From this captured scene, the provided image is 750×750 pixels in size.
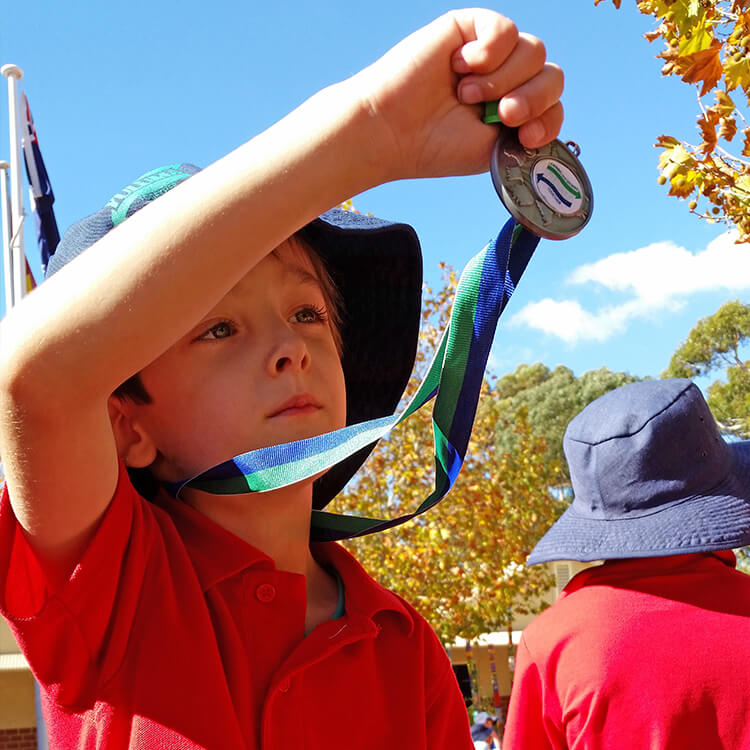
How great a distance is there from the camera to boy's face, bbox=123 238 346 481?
5.90 ft

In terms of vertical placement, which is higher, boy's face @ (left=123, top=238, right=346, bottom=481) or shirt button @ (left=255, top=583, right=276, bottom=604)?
boy's face @ (left=123, top=238, right=346, bottom=481)

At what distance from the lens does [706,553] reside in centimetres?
324

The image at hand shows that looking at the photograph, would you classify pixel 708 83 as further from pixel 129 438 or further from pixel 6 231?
Answer: pixel 6 231

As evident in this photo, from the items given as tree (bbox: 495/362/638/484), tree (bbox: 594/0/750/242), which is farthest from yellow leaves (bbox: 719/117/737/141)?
tree (bbox: 495/362/638/484)

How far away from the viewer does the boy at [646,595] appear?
113 inches

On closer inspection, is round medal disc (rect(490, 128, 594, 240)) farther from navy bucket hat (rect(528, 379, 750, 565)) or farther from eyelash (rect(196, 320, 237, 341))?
navy bucket hat (rect(528, 379, 750, 565))

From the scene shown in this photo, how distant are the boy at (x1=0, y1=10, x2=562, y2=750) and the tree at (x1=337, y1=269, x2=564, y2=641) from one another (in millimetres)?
13524

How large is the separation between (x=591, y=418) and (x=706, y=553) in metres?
0.61

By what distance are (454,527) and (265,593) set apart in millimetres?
15282

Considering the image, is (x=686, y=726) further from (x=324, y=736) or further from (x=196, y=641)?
(x=196, y=641)

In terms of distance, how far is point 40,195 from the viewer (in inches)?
627

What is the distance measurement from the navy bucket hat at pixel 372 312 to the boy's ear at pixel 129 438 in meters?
0.56

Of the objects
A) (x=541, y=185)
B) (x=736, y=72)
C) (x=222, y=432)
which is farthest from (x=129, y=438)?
(x=736, y=72)

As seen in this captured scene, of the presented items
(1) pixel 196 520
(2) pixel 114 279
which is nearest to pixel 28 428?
(2) pixel 114 279
